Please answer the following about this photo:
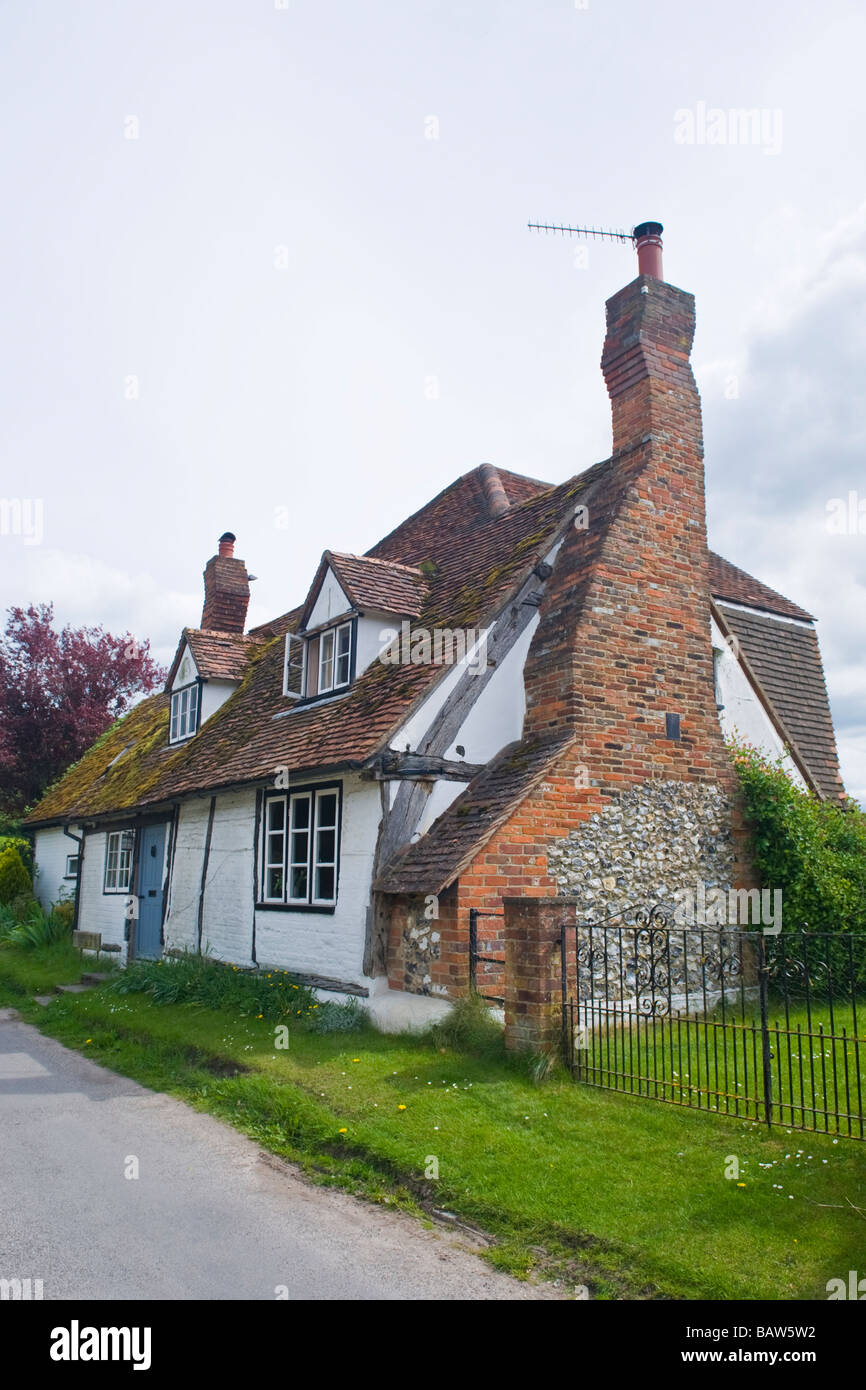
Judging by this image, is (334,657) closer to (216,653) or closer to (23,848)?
(216,653)

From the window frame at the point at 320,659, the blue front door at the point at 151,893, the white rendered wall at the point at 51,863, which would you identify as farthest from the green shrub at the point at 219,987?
the white rendered wall at the point at 51,863

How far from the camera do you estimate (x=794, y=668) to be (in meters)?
17.5

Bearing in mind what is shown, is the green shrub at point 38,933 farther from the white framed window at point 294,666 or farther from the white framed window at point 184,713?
the white framed window at point 294,666

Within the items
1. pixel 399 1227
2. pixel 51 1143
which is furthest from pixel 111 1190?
pixel 399 1227

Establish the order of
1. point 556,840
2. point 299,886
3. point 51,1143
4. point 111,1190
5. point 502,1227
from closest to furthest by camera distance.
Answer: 1. point 502,1227
2. point 111,1190
3. point 51,1143
4. point 556,840
5. point 299,886

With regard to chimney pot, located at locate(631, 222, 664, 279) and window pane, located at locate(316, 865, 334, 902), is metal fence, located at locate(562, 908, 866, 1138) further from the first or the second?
chimney pot, located at locate(631, 222, 664, 279)

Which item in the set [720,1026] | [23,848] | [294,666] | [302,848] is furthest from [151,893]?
[720,1026]

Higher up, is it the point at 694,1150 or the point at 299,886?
the point at 299,886

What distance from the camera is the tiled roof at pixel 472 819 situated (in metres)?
9.68

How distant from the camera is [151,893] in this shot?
17406 mm

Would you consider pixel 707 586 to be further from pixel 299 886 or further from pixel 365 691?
pixel 299 886

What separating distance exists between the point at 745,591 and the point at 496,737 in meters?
8.57
